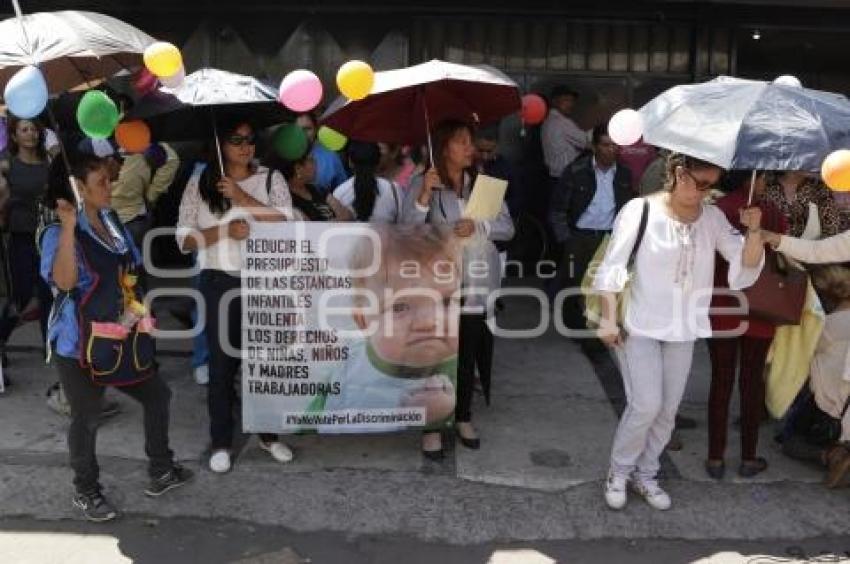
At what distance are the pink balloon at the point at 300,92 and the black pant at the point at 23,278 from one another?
2.56 m

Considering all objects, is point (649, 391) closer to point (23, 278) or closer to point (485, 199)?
point (485, 199)

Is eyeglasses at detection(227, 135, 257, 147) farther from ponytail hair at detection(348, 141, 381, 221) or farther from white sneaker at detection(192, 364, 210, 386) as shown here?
white sneaker at detection(192, 364, 210, 386)

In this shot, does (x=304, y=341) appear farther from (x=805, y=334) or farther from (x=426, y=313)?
(x=805, y=334)

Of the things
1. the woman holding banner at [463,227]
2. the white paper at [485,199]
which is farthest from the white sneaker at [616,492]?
the white paper at [485,199]

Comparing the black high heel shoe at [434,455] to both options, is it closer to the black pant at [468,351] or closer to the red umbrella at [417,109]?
the black pant at [468,351]

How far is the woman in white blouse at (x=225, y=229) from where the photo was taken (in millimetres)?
4527

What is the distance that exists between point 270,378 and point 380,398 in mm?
605

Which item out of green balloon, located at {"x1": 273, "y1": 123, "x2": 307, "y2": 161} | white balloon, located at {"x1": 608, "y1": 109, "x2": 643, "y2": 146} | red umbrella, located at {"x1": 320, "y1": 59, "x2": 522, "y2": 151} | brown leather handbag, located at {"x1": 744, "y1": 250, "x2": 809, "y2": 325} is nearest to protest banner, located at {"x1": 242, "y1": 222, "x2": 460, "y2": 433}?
green balloon, located at {"x1": 273, "y1": 123, "x2": 307, "y2": 161}

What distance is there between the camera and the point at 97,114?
388 cm

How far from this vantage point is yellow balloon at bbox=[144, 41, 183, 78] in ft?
12.9

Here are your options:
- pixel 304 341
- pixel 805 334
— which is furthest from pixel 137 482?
pixel 805 334

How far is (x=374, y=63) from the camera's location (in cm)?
871

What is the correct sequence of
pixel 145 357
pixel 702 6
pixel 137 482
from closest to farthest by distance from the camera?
pixel 145 357, pixel 137 482, pixel 702 6

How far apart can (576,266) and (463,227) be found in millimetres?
2400
